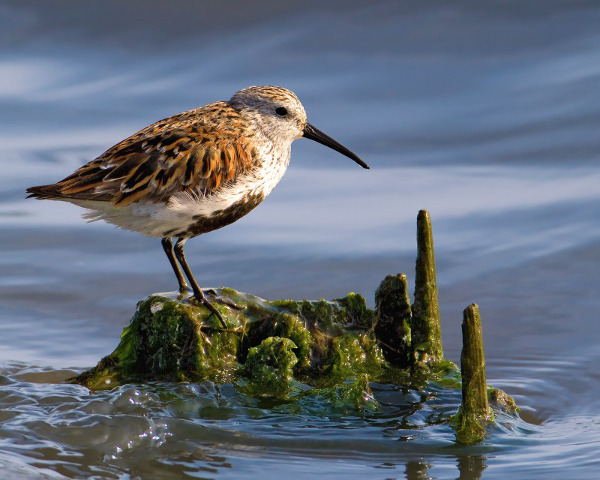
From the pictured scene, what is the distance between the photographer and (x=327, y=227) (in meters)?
11.6

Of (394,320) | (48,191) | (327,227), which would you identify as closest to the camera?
(394,320)

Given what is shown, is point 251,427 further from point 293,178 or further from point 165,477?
point 293,178

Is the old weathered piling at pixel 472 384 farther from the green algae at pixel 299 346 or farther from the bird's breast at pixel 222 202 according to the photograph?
the bird's breast at pixel 222 202

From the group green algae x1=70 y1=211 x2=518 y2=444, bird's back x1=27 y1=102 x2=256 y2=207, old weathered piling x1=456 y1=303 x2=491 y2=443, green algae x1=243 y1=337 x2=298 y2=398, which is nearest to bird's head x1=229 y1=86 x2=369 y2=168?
bird's back x1=27 y1=102 x2=256 y2=207

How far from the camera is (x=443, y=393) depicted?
292 inches

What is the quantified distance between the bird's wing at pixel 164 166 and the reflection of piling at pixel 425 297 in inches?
64.2

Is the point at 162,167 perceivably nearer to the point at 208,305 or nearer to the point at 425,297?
the point at 208,305

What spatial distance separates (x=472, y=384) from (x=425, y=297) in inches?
39.5

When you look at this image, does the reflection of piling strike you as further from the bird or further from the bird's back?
the bird's back

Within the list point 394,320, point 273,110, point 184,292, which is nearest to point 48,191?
point 184,292

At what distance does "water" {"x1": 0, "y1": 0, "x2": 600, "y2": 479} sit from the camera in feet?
22.0

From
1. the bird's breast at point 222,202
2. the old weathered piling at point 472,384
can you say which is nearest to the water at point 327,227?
the old weathered piling at point 472,384

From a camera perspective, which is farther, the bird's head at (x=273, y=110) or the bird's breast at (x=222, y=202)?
the bird's head at (x=273, y=110)

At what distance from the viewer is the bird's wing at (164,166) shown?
7.75m
